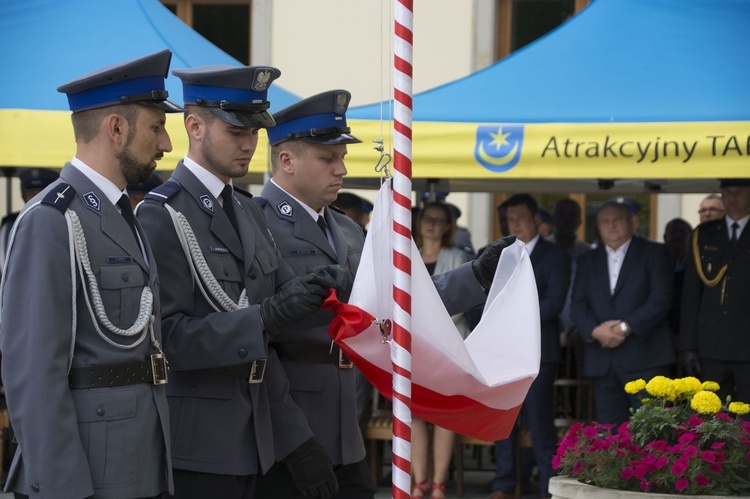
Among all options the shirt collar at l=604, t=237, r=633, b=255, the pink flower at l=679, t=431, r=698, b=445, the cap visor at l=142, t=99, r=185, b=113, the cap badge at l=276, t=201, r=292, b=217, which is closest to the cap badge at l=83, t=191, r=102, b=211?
the cap visor at l=142, t=99, r=185, b=113

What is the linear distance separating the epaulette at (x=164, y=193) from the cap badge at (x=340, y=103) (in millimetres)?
930

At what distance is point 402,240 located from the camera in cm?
369

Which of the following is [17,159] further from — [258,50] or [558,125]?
[258,50]

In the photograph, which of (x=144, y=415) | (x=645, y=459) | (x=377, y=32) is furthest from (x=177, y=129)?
(x=377, y=32)

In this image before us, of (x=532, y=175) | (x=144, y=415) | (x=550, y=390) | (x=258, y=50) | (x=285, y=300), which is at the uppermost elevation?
(x=258, y=50)

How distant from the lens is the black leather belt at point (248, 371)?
12.9 feet

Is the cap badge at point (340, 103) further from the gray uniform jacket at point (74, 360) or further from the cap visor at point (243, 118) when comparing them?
the gray uniform jacket at point (74, 360)

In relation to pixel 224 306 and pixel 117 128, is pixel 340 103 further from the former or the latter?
pixel 117 128

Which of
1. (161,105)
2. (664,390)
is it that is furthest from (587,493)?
(161,105)

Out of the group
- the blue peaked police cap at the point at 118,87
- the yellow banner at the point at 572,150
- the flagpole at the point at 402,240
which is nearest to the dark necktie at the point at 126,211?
the blue peaked police cap at the point at 118,87

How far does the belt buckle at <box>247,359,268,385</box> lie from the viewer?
3.99 meters

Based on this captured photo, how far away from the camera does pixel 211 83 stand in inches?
160

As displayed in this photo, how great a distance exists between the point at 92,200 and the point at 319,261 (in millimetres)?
1310

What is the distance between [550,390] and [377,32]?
17.7 ft
